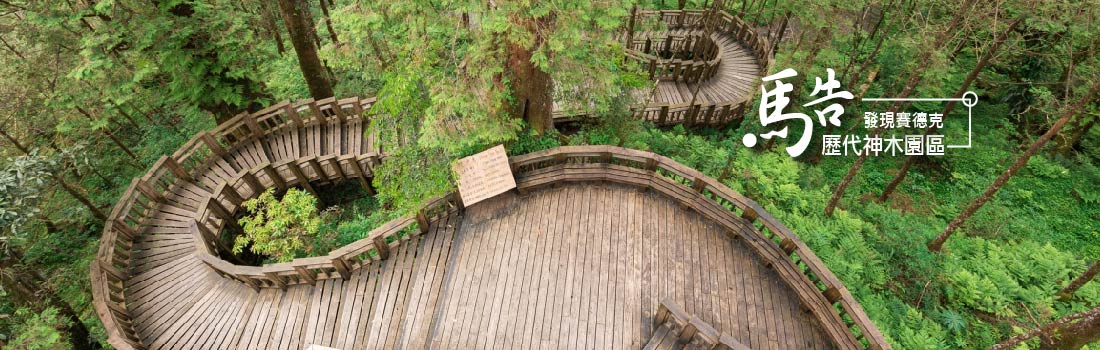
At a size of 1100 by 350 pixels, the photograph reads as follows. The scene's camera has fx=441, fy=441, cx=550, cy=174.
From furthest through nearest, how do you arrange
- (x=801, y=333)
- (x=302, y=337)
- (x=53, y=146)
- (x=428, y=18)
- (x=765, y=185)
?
(x=53, y=146) → (x=765, y=185) → (x=302, y=337) → (x=801, y=333) → (x=428, y=18)

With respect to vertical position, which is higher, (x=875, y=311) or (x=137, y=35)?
(x=137, y=35)

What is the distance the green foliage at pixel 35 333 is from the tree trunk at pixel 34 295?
1.74ft

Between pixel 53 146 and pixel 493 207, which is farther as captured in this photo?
pixel 53 146

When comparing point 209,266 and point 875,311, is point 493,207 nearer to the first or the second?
point 209,266

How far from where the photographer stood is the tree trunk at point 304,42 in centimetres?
1284

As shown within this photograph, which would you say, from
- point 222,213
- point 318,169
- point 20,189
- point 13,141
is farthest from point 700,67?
point 13,141

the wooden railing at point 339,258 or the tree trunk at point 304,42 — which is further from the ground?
the tree trunk at point 304,42

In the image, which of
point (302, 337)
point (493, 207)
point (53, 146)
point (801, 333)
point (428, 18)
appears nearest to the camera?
point (428, 18)

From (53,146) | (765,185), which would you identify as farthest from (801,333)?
(53,146)

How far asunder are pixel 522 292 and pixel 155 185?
12.8 meters

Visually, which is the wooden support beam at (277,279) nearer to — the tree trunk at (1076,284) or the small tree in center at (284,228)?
the small tree in center at (284,228)

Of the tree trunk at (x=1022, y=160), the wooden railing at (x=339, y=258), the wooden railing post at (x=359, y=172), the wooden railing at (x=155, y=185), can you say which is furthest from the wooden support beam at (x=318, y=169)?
the tree trunk at (x=1022, y=160)

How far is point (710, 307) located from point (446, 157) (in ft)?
22.3

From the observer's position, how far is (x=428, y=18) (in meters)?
8.48
